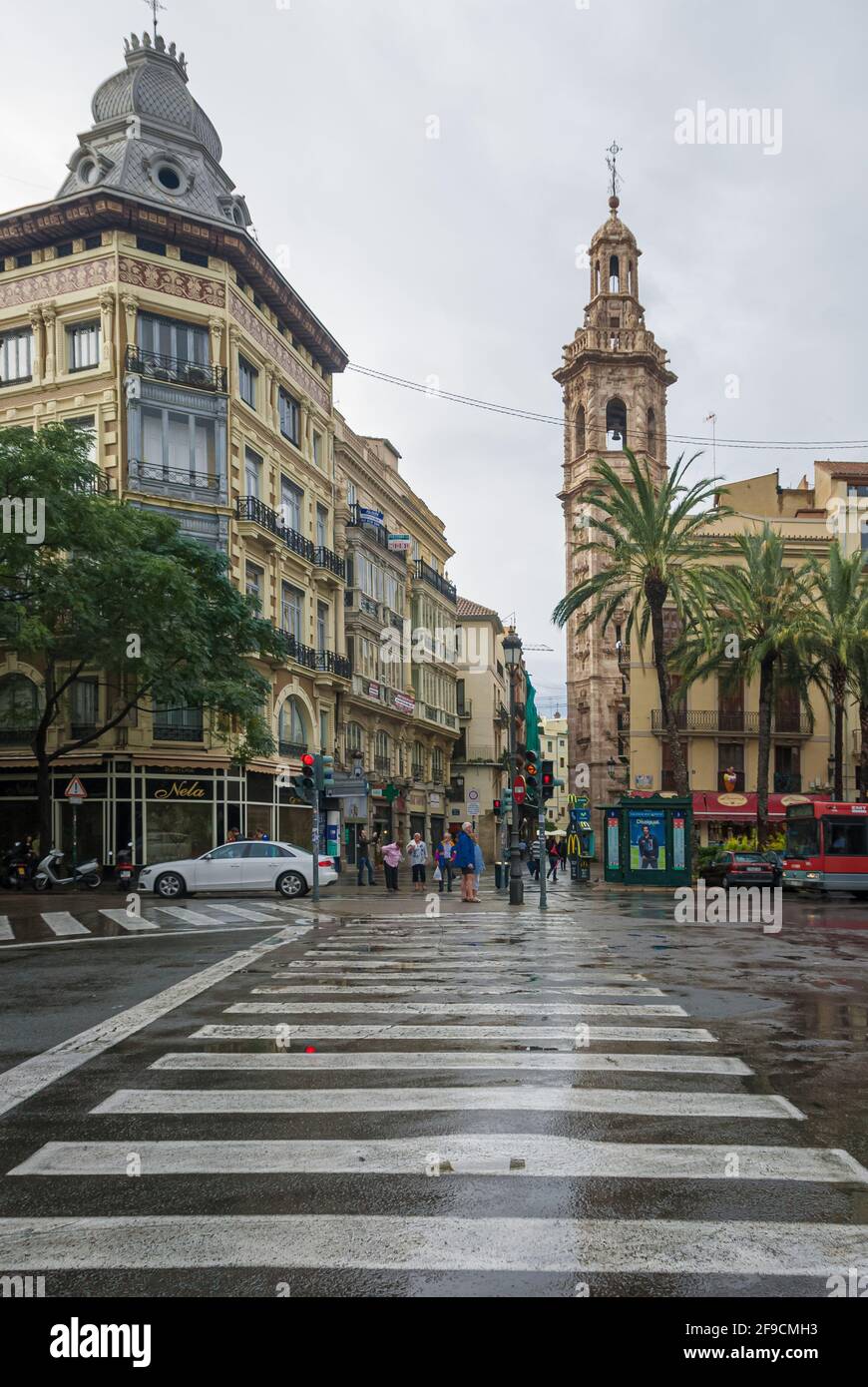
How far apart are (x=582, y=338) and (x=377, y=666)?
39.1 metres

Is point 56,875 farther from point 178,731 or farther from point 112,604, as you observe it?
point 112,604

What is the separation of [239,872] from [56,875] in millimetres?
6558

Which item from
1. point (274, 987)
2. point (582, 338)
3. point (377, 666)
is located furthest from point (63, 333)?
Answer: point (582, 338)

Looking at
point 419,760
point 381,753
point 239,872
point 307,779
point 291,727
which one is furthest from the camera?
point 419,760

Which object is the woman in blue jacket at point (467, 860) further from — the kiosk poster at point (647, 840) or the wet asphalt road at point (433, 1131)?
the wet asphalt road at point (433, 1131)

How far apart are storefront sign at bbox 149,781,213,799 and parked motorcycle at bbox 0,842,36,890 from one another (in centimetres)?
476

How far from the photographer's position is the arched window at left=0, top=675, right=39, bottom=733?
36.4 meters

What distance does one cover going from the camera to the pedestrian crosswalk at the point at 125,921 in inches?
731

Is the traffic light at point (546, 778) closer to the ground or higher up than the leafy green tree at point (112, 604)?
closer to the ground

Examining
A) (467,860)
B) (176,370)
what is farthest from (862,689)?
(176,370)

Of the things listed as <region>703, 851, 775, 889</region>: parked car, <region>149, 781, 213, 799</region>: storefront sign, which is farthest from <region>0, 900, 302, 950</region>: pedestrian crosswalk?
<region>703, 851, 775, 889</region>: parked car

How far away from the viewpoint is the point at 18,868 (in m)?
31.5

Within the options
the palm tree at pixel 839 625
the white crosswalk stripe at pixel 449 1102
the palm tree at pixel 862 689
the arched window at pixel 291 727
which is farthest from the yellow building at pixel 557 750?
the white crosswalk stripe at pixel 449 1102

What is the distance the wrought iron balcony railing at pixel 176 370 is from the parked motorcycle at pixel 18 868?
15.4m
